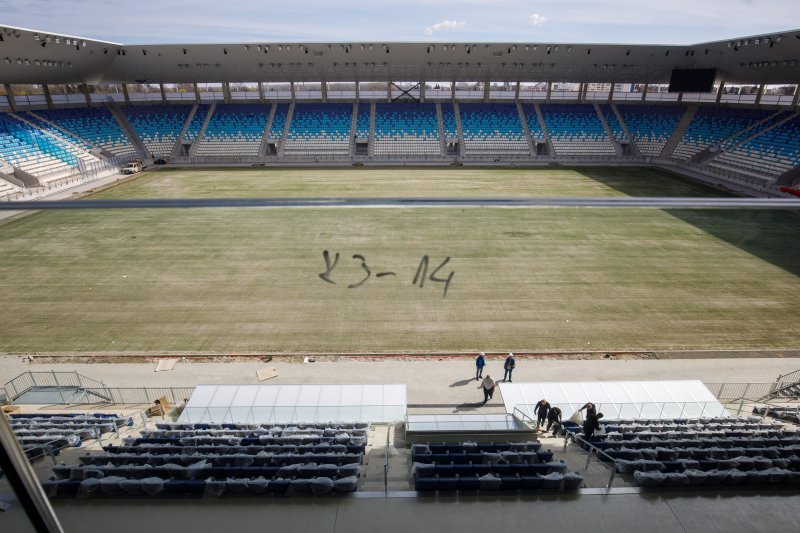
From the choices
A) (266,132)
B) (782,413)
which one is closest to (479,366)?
(782,413)

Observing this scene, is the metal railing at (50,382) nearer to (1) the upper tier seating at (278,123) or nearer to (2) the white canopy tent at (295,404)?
(2) the white canopy tent at (295,404)

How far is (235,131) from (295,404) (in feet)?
151

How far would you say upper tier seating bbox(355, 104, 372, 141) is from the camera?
1955 inches

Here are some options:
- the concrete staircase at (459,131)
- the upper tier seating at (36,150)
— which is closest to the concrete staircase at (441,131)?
the concrete staircase at (459,131)

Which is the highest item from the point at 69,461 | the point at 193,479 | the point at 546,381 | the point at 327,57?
the point at 327,57

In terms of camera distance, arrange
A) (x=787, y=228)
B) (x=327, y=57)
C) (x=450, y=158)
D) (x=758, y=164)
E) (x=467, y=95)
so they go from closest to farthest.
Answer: (x=787, y=228)
(x=758, y=164)
(x=327, y=57)
(x=450, y=158)
(x=467, y=95)

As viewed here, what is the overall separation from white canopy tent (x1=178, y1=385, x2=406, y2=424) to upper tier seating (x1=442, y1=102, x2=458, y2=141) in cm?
4224

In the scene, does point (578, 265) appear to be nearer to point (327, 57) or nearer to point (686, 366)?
point (686, 366)

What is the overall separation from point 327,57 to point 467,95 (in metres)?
18.8

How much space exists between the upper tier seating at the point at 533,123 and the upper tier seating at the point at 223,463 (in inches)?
1850

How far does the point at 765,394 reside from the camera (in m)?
11.9

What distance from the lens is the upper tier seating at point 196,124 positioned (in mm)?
48750

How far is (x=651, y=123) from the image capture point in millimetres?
50938

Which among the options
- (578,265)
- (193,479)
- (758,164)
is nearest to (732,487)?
(193,479)
